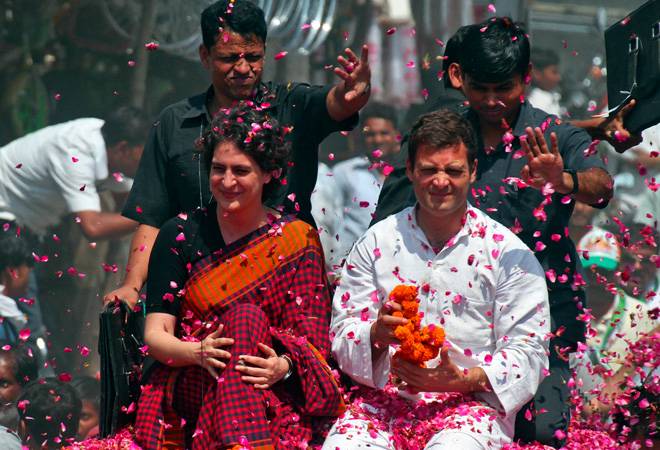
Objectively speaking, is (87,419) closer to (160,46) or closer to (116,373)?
(116,373)

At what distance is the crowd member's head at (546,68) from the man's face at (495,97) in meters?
3.79

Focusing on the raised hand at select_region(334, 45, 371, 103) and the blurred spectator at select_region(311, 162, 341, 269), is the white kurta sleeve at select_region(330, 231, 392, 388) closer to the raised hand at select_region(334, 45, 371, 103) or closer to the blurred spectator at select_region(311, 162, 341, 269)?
the raised hand at select_region(334, 45, 371, 103)

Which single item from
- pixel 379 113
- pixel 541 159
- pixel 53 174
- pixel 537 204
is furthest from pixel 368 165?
pixel 541 159

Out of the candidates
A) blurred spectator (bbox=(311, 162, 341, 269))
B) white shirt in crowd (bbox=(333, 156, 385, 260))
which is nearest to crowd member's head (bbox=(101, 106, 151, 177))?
blurred spectator (bbox=(311, 162, 341, 269))

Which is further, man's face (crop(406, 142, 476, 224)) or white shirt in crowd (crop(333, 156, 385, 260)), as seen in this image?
white shirt in crowd (crop(333, 156, 385, 260))

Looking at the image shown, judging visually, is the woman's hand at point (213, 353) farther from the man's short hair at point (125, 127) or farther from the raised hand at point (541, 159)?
the man's short hair at point (125, 127)

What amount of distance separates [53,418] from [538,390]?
2.87 metres

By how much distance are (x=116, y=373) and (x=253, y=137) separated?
3.29 feet

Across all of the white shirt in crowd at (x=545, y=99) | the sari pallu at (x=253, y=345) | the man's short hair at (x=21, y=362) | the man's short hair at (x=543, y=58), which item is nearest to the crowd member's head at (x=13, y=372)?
the man's short hair at (x=21, y=362)

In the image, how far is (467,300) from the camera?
14.9 feet

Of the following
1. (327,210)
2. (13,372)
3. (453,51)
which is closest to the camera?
(453,51)

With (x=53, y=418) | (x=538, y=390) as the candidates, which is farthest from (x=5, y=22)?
(x=538, y=390)

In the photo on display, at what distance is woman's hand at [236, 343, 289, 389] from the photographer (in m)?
4.34

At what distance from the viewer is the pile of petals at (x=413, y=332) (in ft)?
13.7
